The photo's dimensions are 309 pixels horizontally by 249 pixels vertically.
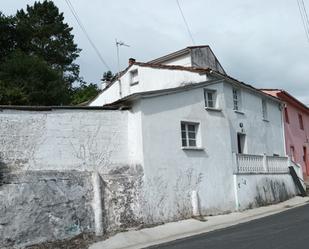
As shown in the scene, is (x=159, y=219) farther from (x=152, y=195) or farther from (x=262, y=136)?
(x=262, y=136)

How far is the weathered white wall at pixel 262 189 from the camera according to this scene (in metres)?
20.2

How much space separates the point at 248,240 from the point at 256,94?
48.6 feet

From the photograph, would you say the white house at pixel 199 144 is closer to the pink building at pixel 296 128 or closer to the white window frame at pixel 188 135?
the white window frame at pixel 188 135

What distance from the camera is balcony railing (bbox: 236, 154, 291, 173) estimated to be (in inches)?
827

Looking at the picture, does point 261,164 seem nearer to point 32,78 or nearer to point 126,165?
point 126,165

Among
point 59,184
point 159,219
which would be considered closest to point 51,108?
point 59,184

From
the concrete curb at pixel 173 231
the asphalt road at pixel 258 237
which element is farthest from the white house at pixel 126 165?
the asphalt road at pixel 258 237

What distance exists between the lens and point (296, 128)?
34.8 meters

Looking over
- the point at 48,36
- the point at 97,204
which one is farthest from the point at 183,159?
the point at 48,36

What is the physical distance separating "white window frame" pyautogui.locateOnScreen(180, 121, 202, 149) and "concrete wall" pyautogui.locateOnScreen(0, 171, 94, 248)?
4703 millimetres

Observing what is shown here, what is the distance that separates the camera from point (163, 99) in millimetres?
17703

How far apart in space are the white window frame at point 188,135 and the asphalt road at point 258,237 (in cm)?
383

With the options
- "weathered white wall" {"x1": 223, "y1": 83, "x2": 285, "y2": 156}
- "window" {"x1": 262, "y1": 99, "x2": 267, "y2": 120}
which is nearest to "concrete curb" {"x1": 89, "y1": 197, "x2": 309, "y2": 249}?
"weathered white wall" {"x1": 223, "y1": 83, "x2": 285, "y2": 156}

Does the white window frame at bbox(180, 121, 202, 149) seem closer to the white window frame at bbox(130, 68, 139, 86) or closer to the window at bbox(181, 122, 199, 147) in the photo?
the window at bbox(181, 122, 199, 147)
